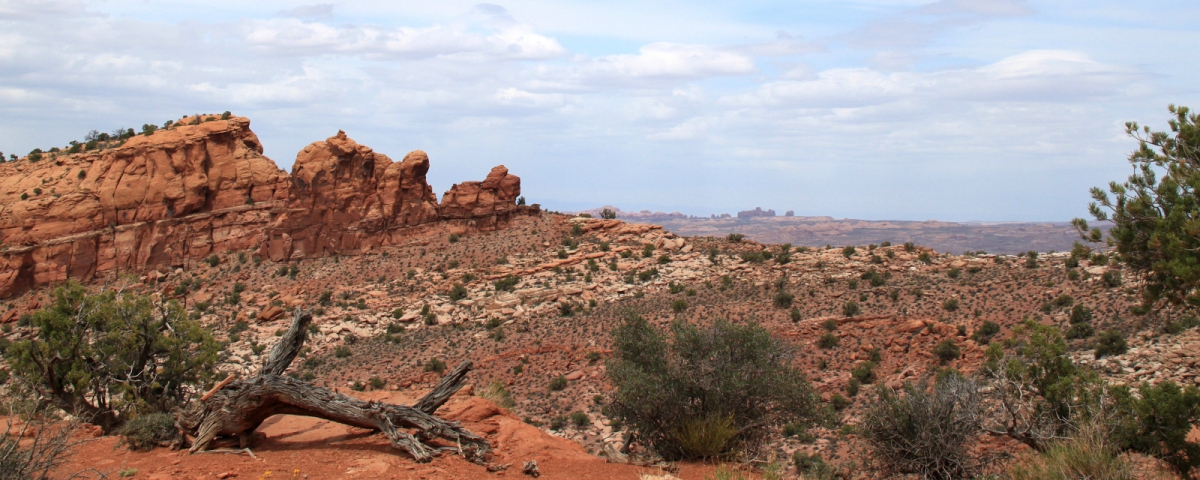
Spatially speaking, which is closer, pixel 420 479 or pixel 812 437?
pixel 420 479

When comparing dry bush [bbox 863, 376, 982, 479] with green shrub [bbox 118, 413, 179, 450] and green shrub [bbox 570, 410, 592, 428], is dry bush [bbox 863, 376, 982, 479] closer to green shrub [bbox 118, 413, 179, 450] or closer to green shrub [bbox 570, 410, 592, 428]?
green shrub [bbox 570, 410, 592, 428]

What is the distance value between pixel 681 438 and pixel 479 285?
29.1 meters

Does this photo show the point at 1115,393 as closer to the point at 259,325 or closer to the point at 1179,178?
the point at 1179,178

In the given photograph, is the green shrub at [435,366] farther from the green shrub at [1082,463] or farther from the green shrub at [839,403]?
the green shrub at [1082,463]

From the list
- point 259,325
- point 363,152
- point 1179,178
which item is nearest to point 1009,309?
point 1179,178

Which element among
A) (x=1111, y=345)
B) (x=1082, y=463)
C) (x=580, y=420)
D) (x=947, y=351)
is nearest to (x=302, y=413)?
(x=580, y=420)

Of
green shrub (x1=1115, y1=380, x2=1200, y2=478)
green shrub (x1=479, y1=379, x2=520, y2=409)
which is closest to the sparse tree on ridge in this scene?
green shrub (x1=1115, y1=380, x2=1200, y2=478)

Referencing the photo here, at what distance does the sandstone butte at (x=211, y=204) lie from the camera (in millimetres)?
48844

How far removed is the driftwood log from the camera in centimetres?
1331

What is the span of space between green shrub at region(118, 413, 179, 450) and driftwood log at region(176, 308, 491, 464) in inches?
9.1

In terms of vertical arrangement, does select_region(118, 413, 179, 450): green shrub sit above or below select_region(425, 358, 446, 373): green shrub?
above

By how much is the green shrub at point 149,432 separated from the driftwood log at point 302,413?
0.23 metres

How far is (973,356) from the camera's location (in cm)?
2541

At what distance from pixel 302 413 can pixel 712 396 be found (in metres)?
7.52
